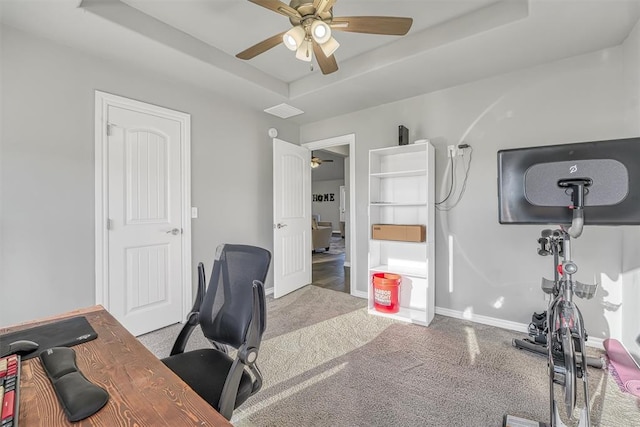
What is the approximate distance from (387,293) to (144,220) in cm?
257

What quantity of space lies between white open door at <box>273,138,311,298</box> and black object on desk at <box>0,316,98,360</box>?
98.7 inches

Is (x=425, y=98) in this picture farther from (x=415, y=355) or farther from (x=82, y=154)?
(x=82, y=154)

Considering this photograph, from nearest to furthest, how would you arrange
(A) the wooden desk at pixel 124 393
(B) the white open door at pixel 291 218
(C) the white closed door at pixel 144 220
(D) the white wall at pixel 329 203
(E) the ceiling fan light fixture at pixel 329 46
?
1. (A) the wooden desk at pixel 124 393
2. (E) the ceiling fan light fixture at pixel 329 46
3. (C) the white closed door at pixel 144 220
4. (B) the white open door at pixel 291 218
5. (D) the white wall at pixel 329 203

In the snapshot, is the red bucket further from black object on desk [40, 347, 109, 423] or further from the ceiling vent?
black object on desk [40, 347, 109, 423]

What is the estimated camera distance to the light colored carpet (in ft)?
5.32

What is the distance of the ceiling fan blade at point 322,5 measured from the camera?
160 cm

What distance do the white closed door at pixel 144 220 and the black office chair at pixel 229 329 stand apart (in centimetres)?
151

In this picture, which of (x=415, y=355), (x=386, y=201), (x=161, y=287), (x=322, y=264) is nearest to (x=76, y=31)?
(x=161, y=287)

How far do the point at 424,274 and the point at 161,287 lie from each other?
272cm

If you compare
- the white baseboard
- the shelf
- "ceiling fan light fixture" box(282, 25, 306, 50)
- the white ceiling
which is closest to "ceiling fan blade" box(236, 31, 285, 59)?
"ceiling fan light fixture" box(282, 25, 306, 50)

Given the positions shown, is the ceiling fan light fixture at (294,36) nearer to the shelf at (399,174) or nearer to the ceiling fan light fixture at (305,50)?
the ceiling fan light fixture at (305,50)

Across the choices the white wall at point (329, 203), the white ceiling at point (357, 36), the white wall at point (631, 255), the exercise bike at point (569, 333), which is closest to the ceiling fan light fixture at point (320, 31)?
the white ceiling at point (357, 36)

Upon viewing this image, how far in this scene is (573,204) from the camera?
1.21 metres

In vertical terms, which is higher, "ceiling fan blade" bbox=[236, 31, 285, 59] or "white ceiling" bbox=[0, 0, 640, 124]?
"white ceiling" bbox=[0, 0, 640, 124]
